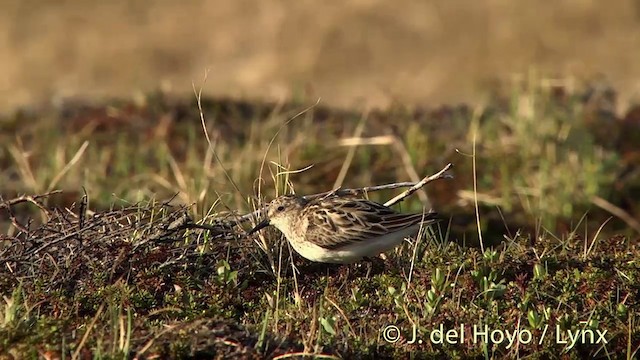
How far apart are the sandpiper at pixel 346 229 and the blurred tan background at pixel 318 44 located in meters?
14.1

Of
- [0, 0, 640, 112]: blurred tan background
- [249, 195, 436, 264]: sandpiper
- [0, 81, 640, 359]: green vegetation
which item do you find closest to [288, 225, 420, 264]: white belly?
[249, 195, 436, 264]: sandpiper

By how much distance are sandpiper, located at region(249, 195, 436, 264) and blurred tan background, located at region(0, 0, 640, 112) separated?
14.1 meters

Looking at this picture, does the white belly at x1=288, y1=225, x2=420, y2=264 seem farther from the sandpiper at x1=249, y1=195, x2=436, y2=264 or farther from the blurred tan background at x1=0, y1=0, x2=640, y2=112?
the blurred tan background at x1=0, y1=0, x2=640, y2=112

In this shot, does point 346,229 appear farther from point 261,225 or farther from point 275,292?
point 261,225

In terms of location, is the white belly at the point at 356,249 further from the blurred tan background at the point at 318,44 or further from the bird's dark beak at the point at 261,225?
the blurred tan background at the point at 318,44

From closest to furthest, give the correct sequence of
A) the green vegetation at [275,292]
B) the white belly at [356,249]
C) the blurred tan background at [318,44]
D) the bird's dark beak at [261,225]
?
the green vegetation at [275,292]
the white belly at [356,249]
the bird's dark beak at [261,225]
the blurred tan background at [318,44]

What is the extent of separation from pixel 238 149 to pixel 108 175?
1517mm

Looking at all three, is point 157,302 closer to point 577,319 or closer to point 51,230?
point 51,230

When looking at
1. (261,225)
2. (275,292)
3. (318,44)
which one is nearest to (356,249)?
(275,292)

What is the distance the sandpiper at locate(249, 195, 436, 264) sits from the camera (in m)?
6.85

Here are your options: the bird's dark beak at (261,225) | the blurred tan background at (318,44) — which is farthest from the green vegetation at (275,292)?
the blurred tan background at (318,44)

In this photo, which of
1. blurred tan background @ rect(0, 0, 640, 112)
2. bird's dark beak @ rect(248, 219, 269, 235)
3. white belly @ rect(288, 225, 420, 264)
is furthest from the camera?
blurred tan background @ rect(0, 0, 640, 112)

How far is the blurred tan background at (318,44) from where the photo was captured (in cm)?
2266

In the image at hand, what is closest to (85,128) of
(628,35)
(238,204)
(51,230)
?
(238,204)
